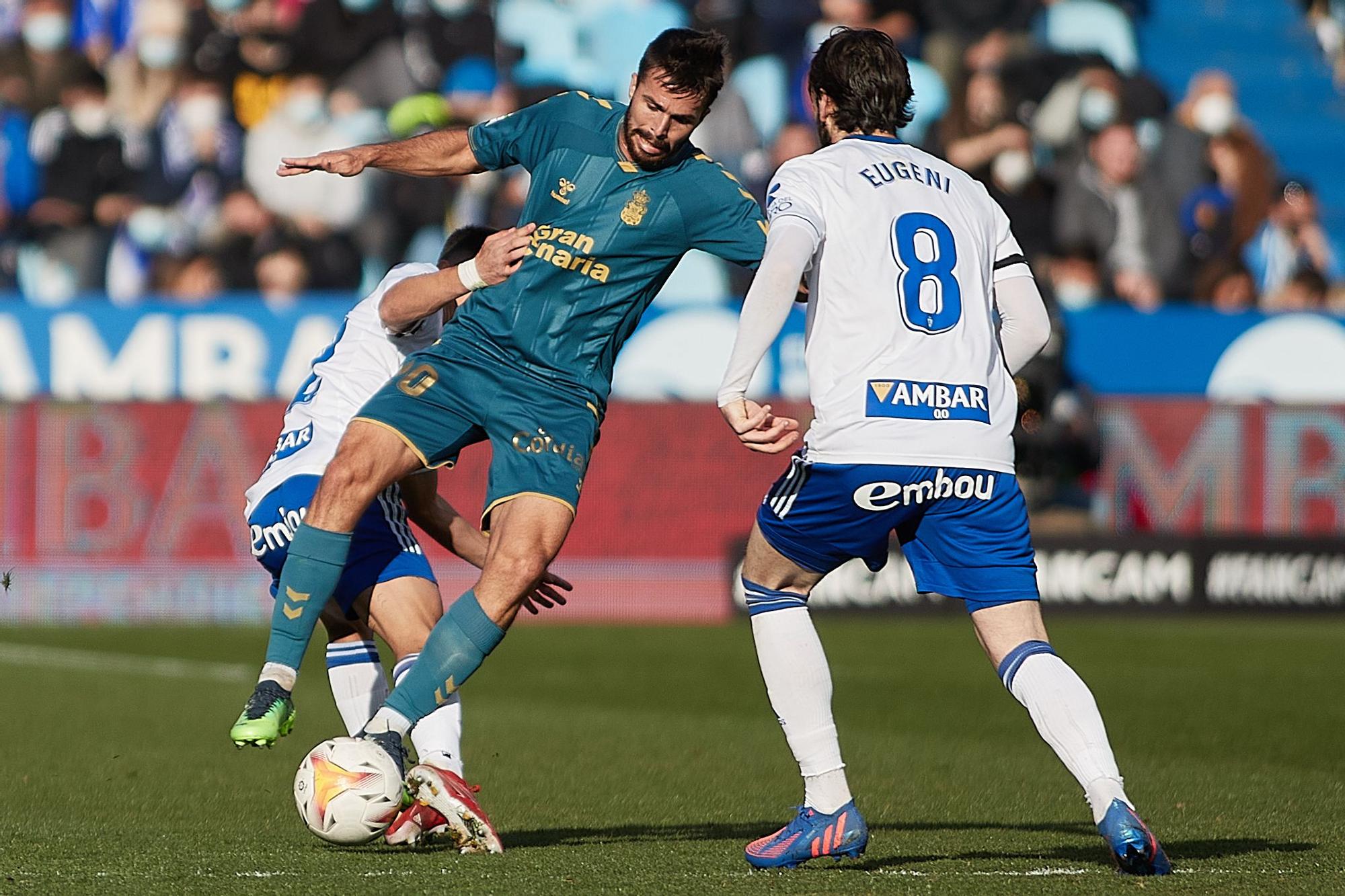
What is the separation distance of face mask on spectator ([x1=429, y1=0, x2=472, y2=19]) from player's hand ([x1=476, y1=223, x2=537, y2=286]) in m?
12.8

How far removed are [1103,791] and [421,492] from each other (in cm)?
237

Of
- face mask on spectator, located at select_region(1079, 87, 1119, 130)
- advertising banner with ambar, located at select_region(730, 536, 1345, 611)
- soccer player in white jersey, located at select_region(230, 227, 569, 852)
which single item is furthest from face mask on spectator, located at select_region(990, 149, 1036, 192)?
soccer player in white jersey, located at select_region(230, 227, 569, 852)

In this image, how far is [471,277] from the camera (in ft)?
18.9

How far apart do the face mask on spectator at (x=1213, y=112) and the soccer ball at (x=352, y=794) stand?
1491cm

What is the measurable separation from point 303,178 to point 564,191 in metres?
11.4

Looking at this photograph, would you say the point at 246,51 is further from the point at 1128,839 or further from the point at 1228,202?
the point at 1128,839

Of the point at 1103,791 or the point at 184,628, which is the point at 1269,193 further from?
the point at 1103,791

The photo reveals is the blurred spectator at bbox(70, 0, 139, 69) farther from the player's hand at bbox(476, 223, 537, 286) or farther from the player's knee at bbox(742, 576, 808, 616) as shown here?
the player's knee at bbox(742, 576, 808, 616)

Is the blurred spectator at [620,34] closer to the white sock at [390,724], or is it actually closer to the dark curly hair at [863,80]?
the dark curly hair at [863,80]

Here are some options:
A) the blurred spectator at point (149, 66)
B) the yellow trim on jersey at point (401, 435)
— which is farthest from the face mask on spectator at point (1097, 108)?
the yellow trim on jersey at point (401, 435)

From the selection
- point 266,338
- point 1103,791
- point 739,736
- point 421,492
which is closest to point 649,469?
point 266,338

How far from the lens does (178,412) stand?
48.6 feet

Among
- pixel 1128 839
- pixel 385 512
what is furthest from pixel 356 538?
pixel 1128 839

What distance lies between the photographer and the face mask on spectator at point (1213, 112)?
61.3 ft
